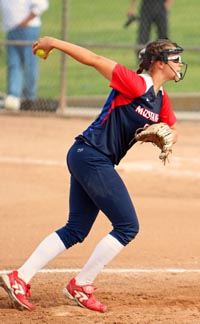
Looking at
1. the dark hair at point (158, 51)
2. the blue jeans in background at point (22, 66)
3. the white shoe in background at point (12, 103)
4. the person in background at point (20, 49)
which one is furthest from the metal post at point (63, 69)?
the dark hair at point (158, 51)

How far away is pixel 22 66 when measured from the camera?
1452 centimetres

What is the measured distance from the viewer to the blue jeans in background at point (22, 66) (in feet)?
47.1

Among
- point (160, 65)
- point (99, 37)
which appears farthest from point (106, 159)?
point (99, 37)

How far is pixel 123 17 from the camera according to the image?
22.8 m

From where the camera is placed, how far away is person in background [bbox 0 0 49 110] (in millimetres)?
14305

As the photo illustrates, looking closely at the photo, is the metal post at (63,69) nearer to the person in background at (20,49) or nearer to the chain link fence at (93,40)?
the chain link fence at (93,40)

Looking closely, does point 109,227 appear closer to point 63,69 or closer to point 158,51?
point 158,51

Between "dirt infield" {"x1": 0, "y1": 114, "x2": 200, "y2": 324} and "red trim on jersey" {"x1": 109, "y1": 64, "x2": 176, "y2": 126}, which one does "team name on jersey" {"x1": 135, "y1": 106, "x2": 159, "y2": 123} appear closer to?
"red trim on jersey" {"x1": 109, "y1": 64, "x2": 176, "y2": 126}

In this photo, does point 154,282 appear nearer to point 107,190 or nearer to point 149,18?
point 107,190

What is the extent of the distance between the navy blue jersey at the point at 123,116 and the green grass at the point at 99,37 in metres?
9.53

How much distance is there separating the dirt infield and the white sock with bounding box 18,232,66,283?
0.86ft

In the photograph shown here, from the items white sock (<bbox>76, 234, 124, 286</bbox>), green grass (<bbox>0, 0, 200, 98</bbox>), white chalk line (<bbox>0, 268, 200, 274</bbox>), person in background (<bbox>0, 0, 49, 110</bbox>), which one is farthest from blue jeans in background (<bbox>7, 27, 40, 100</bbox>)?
white sock (<bbox>76, 234, 124, 286</bbox>)

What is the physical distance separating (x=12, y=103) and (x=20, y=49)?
818mm

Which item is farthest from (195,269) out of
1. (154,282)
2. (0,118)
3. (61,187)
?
(0,118)
